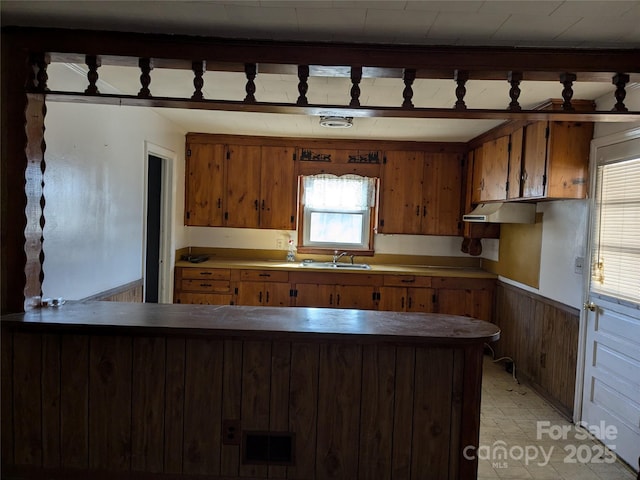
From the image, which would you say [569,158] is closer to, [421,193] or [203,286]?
[421,193]

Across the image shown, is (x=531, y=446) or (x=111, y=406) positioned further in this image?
(x=531, y=446)

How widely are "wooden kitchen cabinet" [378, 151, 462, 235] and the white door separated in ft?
6.36

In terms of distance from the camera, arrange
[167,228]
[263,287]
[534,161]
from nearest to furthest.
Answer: [534,161] < [167,228] < [263,287]

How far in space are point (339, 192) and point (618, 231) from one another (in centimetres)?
287

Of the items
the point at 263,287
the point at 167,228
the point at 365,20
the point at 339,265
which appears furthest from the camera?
the point at 339,265

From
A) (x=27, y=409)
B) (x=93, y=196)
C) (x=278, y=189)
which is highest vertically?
(x=278, y=189)

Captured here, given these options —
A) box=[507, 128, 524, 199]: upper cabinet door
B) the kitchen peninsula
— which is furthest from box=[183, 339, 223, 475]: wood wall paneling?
box=[507, 128, 524, 199]: upper cabinet door

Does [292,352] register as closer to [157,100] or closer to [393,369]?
[393,369]

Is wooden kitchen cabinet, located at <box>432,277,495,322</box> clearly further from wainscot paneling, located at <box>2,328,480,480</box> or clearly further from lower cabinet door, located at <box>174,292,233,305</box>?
wainscot paneling, located at <box>2,328,480,480</box>

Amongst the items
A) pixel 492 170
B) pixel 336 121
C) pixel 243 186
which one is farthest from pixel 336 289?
Answer: pixel 492 170

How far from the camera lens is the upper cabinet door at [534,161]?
9.89 feet

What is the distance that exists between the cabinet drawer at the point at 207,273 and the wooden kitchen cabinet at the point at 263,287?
139 mm

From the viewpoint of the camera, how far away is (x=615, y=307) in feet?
8.63

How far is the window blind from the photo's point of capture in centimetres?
250
